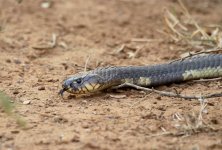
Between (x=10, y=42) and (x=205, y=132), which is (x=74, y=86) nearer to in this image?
(x=205, y=132)

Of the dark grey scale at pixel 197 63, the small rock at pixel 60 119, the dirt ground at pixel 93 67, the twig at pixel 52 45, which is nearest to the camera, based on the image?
the dirt ground at pixel 93 67

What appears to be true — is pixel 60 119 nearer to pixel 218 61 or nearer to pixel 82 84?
pixel 82 84

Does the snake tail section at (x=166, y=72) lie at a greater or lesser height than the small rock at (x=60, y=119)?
greater

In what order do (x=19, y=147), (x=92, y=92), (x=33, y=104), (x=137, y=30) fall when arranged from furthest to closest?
(x=137, y=30) → (x=92, y=92) → (x=33, y=104) → (x=19, y=147)

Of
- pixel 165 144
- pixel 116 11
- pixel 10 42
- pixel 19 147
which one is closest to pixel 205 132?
pixel 165 144

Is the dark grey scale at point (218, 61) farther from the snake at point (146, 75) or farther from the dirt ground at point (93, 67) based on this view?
the dirt ground at point (93, 67)

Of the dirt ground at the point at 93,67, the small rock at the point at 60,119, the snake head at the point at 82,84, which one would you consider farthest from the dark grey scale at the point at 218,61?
the small rock at the point at 60,119

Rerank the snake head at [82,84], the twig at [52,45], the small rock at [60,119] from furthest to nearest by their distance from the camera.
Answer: the twig at [52,45] → the snake head at [82,84] → the small rock at [60,119]

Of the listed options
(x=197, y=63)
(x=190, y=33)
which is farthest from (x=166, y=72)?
(x=190, y=33)

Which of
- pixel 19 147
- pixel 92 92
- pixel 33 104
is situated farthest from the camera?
pixel 92 92
